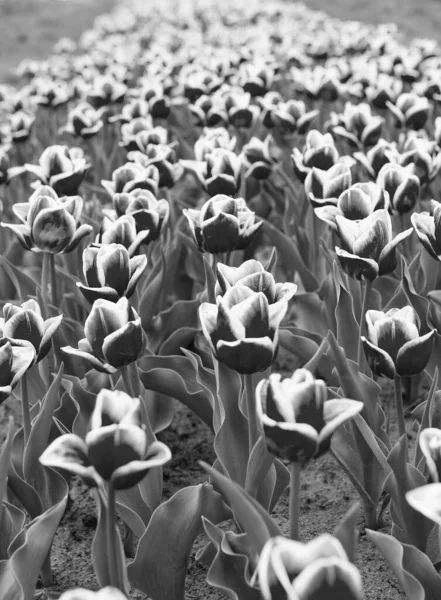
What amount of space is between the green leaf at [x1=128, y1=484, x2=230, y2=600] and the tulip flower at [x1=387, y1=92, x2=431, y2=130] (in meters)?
2.44

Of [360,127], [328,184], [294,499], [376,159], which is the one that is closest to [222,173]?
[328,184]

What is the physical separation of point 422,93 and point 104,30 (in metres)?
7.60

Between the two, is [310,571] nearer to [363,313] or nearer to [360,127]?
[363,313]

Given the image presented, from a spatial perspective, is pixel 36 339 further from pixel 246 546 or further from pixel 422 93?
pixel 422 93

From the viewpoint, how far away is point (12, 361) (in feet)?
5.33

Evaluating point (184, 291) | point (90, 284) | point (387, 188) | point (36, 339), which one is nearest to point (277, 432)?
point (36, 339)

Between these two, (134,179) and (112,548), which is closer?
(112,548)

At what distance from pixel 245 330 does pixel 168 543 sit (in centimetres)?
51

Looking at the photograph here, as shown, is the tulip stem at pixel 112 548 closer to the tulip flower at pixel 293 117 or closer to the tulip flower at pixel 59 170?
the tulip flower at pixel 59 170

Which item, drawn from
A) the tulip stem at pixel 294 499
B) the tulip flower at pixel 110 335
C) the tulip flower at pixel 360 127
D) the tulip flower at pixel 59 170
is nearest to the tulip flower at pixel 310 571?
the tulip stem at pixel 294 499

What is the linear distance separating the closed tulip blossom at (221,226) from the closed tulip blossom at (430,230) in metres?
0.47

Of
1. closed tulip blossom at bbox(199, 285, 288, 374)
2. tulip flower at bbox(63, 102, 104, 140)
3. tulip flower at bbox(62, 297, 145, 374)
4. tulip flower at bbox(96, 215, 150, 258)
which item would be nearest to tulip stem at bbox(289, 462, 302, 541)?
closed tulip blossom at bbox(199, 285, 288, 374)

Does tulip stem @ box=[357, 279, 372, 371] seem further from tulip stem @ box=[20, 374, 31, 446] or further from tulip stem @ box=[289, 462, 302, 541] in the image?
tulip stem @ box=[20, 374, 31, 446]

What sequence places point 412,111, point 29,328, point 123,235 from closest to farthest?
point 29,328
point 123,235
point 412,111
